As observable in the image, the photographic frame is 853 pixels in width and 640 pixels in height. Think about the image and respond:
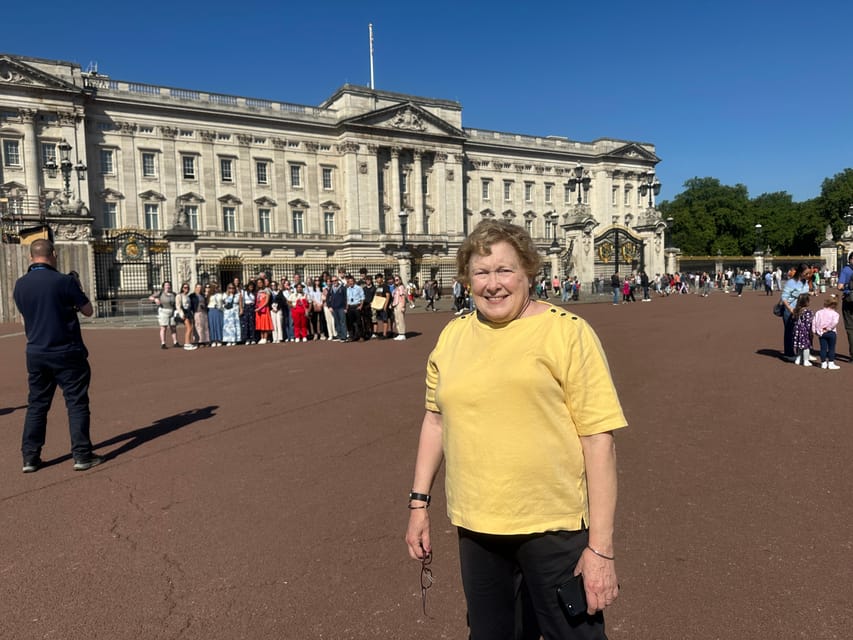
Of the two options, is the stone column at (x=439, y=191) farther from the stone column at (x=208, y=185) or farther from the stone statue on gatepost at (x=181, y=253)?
the stone statue on gatepost at (x=181, y=253)

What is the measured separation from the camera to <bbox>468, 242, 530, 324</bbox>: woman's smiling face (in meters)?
2.01

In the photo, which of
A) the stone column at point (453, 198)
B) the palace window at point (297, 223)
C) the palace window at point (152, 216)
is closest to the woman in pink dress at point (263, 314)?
the palace window at point (152, 216)

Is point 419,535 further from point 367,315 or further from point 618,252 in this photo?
point 618,252

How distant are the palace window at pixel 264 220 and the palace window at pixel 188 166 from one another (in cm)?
617

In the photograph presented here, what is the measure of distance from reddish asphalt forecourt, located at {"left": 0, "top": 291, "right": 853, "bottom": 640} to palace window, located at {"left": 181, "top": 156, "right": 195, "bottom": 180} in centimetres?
4457

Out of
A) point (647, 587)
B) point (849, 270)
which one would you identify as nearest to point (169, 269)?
point (849, 270)

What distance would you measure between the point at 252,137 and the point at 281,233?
333 inches

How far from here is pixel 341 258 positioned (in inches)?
2110

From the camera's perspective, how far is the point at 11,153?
41.6 metres

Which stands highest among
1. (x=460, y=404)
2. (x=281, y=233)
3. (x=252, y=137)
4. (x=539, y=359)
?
(x=252, y=137)

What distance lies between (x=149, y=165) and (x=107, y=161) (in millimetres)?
2958

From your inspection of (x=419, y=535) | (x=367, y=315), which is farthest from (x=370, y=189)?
(x=419, y=535)

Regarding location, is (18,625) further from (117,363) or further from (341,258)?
(341,258)

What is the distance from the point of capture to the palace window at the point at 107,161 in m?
45.5
